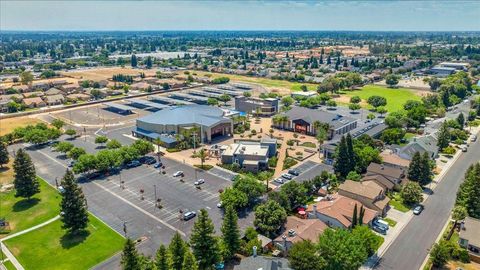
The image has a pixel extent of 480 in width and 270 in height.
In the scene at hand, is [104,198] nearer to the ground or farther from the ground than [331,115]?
nearer to the ground

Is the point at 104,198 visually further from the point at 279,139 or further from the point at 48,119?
the point at 48,119

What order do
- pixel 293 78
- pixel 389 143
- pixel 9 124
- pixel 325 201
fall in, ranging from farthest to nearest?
1. pixel 293 78
2. pixel 9 124
3. pixel 389 143
4. pixel 325 201

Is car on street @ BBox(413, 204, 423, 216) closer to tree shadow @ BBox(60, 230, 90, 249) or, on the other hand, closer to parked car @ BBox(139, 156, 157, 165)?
tree shadow @ BBox(60, 230, 90, 249)

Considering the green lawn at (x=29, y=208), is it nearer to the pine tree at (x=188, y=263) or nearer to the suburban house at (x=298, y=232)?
the pine tree at (x=188, y=263)

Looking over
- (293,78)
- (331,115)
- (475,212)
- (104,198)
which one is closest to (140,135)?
(104,198)

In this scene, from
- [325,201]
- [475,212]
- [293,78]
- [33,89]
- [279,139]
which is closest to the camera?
[475,212]

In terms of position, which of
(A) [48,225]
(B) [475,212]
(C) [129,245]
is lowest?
(A) [48,225]
